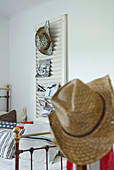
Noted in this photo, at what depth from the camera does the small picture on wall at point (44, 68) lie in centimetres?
308

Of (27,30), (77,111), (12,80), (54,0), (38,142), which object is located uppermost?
(54,0)

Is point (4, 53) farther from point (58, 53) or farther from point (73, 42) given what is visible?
point (73, 42)

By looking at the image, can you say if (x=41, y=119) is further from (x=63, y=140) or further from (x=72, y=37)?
(x=63, y=140)

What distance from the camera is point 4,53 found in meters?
3.76

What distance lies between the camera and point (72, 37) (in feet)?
9.23

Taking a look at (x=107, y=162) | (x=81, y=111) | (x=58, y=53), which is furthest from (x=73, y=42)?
(x=81, y=111)

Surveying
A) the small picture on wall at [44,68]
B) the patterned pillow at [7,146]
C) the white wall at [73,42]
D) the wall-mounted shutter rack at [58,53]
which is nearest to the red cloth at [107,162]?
the white wall at [73,42]

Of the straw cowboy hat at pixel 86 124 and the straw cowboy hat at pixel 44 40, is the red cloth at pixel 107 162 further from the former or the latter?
the straw cowboy hat at pixel 44 40

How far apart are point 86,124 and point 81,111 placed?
5 cm

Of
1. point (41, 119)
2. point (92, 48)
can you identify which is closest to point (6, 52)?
point (41, 119)

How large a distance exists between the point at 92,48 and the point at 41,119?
1.17 meters

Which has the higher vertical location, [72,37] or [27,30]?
[27,30]

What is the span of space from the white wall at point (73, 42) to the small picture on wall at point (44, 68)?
0.65 ft

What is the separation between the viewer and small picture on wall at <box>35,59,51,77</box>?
308 cm
